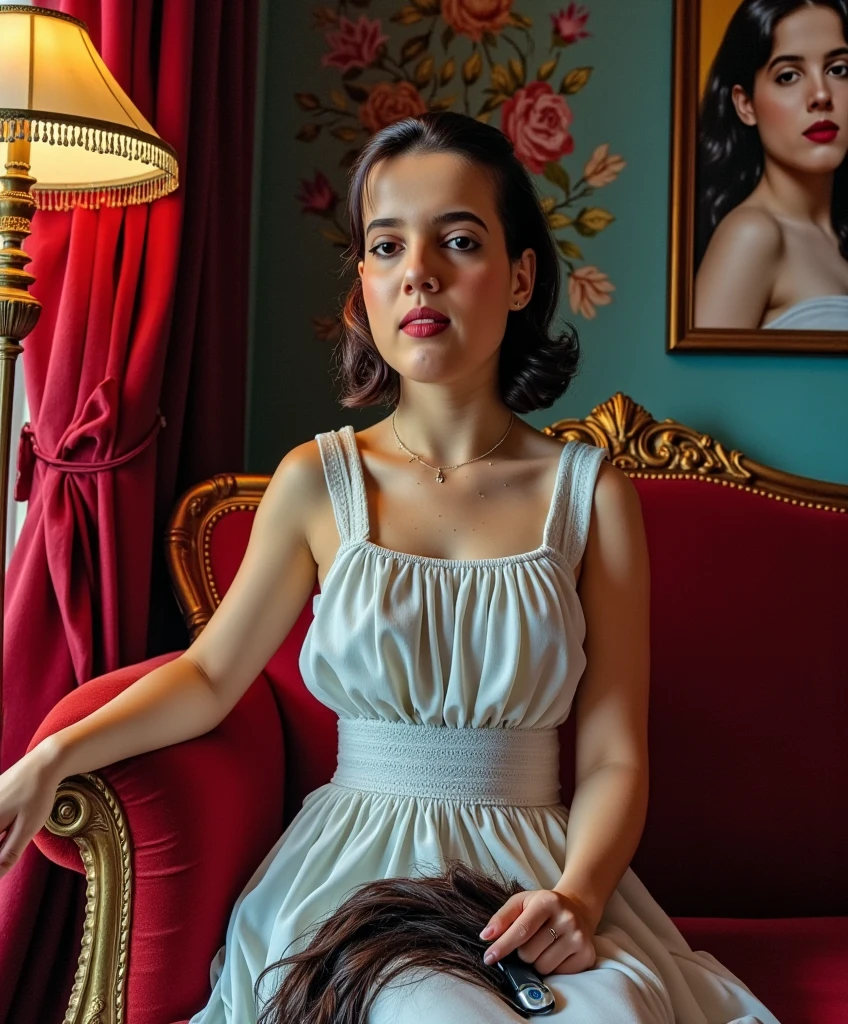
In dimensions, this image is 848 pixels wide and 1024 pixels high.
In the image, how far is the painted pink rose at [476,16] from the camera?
7.44 feet

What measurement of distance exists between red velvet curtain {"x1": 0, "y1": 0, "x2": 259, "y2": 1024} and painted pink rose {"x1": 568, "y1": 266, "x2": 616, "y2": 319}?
72 cm

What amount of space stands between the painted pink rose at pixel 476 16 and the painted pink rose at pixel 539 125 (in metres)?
0.14

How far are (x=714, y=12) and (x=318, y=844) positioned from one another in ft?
5.74

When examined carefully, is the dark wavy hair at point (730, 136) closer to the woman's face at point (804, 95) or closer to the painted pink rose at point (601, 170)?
the woman's face at point (804, 95)

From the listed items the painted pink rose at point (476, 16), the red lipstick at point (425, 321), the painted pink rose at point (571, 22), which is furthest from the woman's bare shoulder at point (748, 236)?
the red lipstick at point (425, 321)

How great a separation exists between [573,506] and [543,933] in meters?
0.54

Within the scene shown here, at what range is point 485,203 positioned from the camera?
1.39m

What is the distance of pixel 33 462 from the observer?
1.77 meters

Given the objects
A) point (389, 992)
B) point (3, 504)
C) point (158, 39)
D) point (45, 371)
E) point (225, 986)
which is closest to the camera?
point (389, 992)

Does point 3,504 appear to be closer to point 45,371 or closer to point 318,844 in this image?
point 45,371

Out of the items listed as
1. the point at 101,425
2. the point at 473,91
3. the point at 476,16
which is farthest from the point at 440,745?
the point at 476,16

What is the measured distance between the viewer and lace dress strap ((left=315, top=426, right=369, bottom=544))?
1.43 meters

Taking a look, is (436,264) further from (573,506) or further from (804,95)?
(804,95)

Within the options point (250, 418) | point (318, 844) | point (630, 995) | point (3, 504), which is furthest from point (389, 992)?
point (250, 418)
